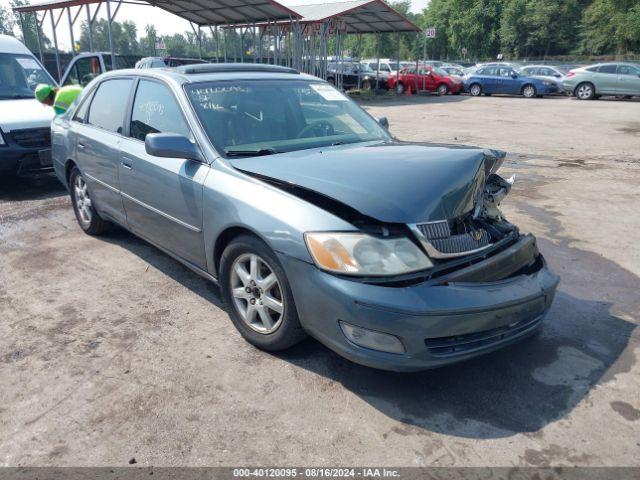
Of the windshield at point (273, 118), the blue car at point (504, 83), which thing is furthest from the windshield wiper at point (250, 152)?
the blue car at point (504, 83)

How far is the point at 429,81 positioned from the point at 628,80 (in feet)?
30.4

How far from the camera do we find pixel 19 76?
26.9ft

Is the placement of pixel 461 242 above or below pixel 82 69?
below

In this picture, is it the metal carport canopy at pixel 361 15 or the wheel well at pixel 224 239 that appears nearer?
the wheel well at pixel 224 239

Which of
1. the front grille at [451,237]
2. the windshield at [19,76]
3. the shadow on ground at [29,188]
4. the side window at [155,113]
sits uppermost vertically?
the windshield at [19,76]

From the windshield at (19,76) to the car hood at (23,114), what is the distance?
373 millimetres

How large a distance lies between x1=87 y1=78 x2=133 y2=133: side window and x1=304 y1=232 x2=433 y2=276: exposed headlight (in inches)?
104

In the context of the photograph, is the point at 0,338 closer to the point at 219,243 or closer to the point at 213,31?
the point at 219,243

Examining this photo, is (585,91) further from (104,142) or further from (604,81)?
(104,142)

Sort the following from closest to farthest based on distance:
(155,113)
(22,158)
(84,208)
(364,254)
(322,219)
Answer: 1. (364,254)
2. (322,219)
3. (155,113)
4. (84,208)
5. (22,158)

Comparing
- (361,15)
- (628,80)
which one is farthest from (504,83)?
(361,15)

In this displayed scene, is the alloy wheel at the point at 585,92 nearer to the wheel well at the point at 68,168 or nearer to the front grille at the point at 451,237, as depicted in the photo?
the wheel well at the point at 68,168

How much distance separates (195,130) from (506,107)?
63.5 feet

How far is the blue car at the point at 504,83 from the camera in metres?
25.1
